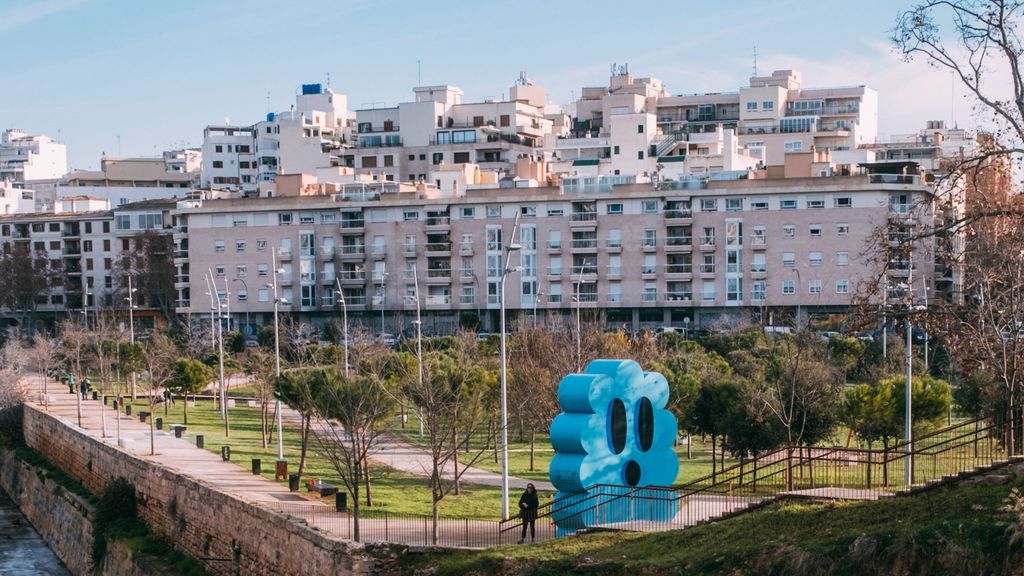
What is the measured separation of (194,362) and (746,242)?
3511cm

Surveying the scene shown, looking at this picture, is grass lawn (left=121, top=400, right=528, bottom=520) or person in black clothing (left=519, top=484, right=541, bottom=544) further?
grass lawn (left=121, top=400, right=528, bottom=520)

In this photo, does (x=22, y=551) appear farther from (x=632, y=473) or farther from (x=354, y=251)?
(x=354, y=251)

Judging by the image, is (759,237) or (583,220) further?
(583,220)

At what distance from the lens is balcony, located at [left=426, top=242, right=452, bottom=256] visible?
276ft

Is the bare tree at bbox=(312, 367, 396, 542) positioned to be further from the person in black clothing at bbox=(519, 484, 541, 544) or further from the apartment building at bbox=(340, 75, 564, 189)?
the apartment building at bbox=(340, 75, 564, 189)

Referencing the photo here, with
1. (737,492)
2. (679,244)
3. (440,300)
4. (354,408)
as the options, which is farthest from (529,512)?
(440,300)

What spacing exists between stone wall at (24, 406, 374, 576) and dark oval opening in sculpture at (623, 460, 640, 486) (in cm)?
664

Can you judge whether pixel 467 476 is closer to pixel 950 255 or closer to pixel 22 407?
pixel 950 255

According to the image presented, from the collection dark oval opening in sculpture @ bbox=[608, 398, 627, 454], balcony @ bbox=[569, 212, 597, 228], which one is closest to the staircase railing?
dark oval opening in sculpture @ bbox=[608, 398, 627, 454]

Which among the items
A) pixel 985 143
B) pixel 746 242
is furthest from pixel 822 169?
pixel 985 143

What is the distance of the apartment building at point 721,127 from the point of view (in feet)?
328

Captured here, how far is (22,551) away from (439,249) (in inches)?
1790

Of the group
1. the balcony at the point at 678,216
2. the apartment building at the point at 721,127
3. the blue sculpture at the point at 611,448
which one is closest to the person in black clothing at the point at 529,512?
the blue sculpture at the point at 611,448

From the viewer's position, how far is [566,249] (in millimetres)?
81125
